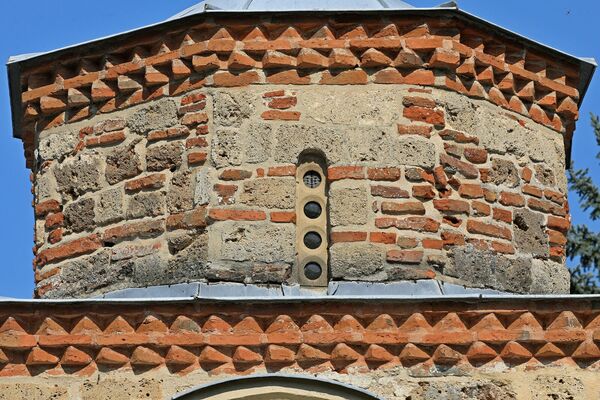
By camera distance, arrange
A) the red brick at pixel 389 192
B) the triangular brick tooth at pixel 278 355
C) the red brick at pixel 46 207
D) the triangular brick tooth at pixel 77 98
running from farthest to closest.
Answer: the triangular brick tooth at pixel 77 98
the red brick at pixel 46 207
the red brick at pixel 389 192
the triangular brick tooth at pixel 278 355

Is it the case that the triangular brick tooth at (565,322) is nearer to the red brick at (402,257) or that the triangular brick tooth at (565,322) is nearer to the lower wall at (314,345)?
the lower wall at (314,345)

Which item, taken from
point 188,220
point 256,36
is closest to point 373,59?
point 256,36

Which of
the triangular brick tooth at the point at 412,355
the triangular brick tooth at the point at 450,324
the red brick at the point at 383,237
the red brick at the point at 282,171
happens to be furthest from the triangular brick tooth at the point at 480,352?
the red brick at the point at 282,171

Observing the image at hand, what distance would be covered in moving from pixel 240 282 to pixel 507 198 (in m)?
1.94

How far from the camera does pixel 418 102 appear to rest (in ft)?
40.0

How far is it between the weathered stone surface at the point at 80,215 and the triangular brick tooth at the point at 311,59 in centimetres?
168

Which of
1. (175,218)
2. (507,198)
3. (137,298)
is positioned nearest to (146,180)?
(175,218)

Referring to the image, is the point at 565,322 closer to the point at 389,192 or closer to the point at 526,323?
the point at 526,323

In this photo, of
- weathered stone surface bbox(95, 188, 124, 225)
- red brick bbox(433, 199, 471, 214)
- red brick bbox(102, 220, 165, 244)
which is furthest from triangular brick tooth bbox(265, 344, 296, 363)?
weathered stone surface bbox(95, 188, 124, 225)

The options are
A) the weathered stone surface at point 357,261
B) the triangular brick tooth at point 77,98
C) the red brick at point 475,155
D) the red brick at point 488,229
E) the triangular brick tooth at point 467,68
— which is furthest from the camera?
the triangular brick tooth at point 77,98

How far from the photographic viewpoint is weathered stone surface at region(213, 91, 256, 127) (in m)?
12.1

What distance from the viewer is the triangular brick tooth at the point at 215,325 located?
11.0m

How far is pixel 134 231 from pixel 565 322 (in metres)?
2.88

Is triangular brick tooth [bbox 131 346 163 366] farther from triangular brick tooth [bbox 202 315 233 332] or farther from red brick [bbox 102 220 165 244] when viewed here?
red brick [bbox 102 220 165 244]
